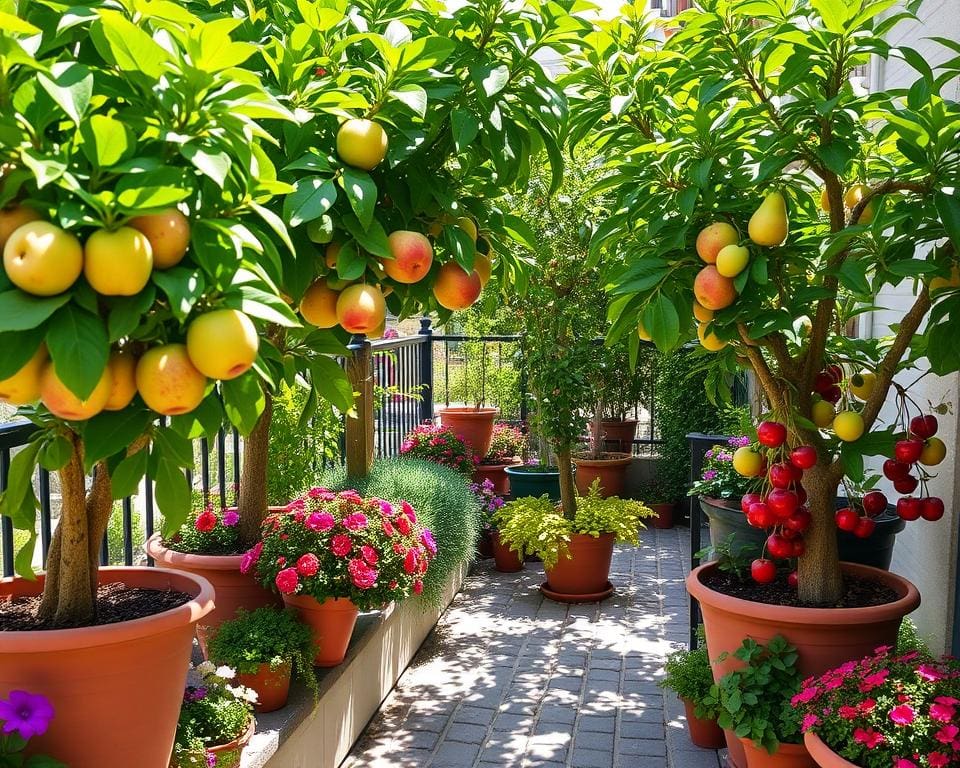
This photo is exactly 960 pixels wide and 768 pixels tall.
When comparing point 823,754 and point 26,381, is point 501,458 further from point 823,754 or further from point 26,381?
point 26,381

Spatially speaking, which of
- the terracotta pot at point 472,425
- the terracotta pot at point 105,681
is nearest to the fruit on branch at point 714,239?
the terracotta pot at point 105,681

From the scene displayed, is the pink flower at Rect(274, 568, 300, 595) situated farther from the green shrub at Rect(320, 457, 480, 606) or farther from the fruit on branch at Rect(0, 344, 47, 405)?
the fruit on branch at Rect(0, 344, 47, 405)

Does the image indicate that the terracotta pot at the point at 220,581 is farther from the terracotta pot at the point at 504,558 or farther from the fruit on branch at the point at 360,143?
the terracotta pot at the point at 504,558

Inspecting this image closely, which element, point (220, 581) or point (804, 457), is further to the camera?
point (220, 581)

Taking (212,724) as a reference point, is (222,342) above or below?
above

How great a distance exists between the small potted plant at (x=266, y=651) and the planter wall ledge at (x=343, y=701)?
0.09 meters

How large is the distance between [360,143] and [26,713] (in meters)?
1.31

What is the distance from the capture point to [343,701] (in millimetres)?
3439

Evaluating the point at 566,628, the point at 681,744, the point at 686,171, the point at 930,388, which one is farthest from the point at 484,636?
the point at 686,171

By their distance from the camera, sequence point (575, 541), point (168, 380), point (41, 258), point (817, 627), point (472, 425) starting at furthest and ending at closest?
point (472, 425), point (575, 541), point (817, 627), point (168, 380), point (41, 258)

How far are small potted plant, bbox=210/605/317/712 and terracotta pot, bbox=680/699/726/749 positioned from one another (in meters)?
1.58

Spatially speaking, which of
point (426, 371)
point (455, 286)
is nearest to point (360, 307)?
point (455, 286)

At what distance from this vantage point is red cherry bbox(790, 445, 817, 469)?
2.78 m

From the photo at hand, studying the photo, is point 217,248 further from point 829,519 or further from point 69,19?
point 829,519
